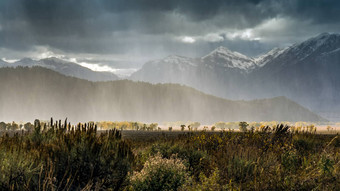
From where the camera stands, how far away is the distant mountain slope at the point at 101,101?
122 metres

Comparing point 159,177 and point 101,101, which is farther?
point 101,101

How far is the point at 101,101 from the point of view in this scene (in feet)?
451

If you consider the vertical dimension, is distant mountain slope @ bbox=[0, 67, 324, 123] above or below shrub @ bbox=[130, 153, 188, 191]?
above

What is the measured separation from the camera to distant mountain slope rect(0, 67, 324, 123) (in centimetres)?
12238

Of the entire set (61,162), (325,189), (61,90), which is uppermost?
(61,90)

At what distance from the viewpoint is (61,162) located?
708 centimetres

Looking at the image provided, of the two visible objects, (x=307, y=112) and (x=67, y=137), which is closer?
(x=67, y=137)

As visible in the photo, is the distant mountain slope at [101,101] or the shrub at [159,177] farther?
the distant mountain slope at [101,101]

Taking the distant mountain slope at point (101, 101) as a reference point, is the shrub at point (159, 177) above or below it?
below

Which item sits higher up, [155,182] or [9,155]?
[9,155]

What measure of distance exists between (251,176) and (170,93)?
146 meters

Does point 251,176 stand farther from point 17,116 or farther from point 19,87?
point 19,87

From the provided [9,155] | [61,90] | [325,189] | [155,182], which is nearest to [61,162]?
[9,155]

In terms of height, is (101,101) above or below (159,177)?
above
